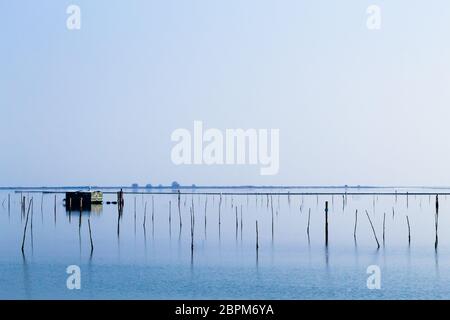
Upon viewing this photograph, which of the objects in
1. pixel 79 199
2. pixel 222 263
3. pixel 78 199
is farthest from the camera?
pixel 79 199

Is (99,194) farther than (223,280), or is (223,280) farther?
(99,194)

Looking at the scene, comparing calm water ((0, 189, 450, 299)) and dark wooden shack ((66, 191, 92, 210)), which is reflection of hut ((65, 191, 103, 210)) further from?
calm water ((0, 189, 450, 299))

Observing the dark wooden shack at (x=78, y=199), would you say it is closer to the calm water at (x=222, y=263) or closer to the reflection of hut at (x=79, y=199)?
the reflection of hut at (x=79, y=199)

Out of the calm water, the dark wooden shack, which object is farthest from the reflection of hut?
the calm water

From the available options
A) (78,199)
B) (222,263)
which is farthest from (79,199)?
(222,263)

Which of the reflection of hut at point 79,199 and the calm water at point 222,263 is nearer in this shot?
the calm water at point 222,263

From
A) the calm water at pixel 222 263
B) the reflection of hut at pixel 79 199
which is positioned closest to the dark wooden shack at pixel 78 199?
the reflection of hut at pixel 79 199

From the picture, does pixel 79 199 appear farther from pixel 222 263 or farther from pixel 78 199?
pixel 222 263

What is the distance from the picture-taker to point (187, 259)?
29.7m

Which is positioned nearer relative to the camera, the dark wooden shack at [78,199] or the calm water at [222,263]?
the calm water at [222,263]

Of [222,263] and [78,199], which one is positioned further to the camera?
[78,199]

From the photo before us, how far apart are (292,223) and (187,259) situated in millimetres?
22388
